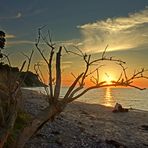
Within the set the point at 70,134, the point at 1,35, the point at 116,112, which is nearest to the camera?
the point at 70,134

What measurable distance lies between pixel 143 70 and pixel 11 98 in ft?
17.8

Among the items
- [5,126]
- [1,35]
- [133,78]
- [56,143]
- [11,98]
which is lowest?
[56,143]

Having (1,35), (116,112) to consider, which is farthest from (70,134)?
(1,35)

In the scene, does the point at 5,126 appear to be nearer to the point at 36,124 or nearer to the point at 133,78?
the point at 36,124

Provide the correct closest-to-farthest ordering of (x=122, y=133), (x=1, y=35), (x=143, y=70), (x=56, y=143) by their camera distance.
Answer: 1. (x=143, y=70)
2. (x=56, y=143)
3. (x=122, y=133)
4. (x=1, y=35)

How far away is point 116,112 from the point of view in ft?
175

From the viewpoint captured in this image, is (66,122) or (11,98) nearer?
(11,98)

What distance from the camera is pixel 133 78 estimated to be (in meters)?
14.0

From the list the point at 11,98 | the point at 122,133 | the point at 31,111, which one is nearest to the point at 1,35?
the point at 31,111

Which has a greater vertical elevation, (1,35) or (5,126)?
(1,35)

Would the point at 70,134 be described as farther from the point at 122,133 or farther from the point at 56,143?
the point at 122,133

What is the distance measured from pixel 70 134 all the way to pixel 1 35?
36536 mm

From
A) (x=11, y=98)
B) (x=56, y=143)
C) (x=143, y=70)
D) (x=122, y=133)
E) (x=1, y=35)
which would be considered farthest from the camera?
(x=1, y=35)

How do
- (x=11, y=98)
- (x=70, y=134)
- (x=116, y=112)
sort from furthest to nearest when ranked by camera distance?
(x=116, y=112) < (x=70, y=134) < (x=11, y=98)
